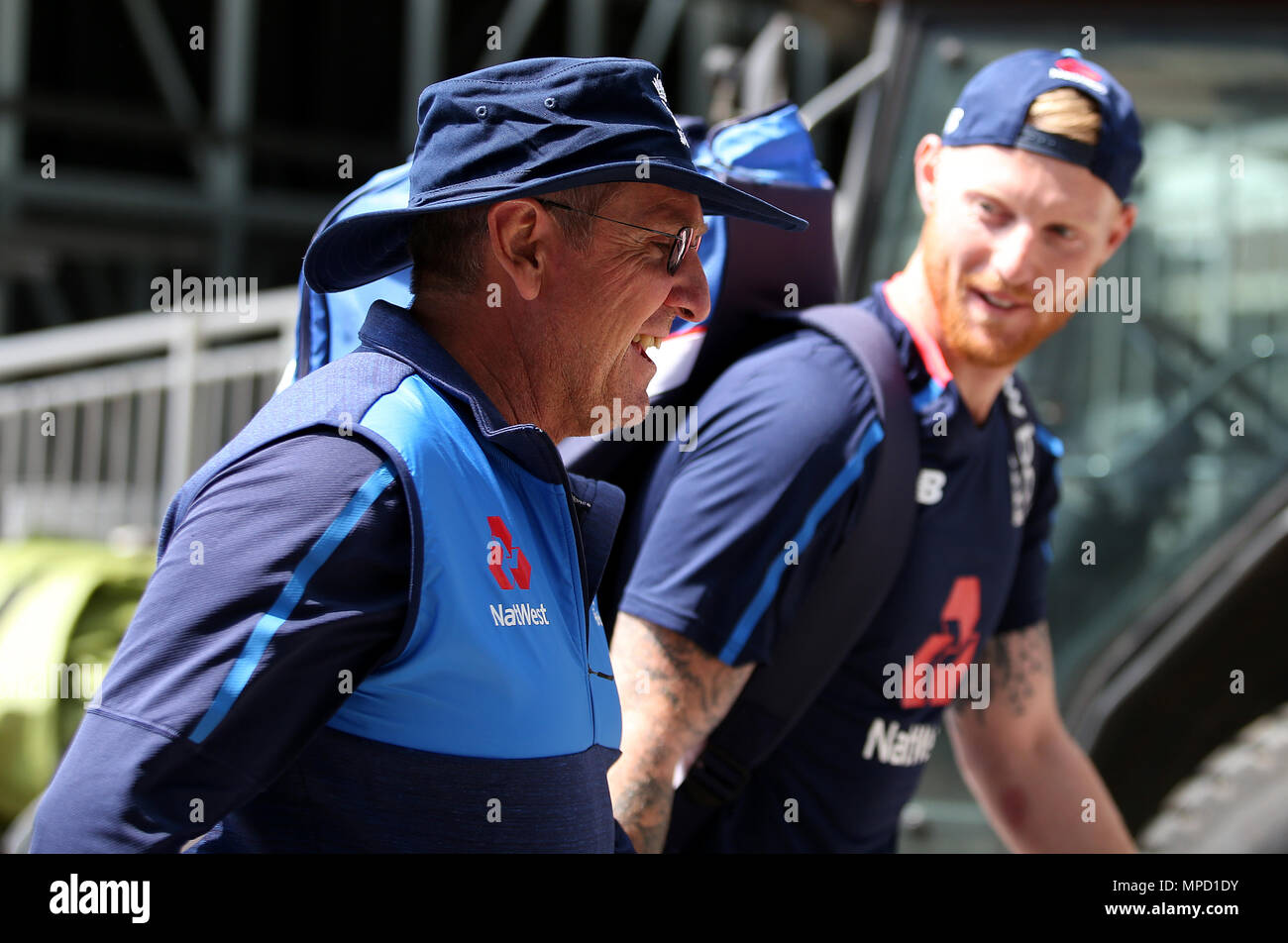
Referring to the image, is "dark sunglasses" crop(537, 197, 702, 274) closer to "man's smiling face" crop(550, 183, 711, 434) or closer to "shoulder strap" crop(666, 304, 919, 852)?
"man's smiling face" crop(550, 183, 711, 434)

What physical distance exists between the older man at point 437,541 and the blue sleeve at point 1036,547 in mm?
1042

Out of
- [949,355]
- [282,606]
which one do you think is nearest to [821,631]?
[949,355]

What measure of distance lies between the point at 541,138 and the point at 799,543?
76cm

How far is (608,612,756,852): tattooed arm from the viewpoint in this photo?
1.75m

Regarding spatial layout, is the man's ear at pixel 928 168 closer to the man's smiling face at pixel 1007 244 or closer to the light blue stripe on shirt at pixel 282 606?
the man's smiling face at pixel 1007 244

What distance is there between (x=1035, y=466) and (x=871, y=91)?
5.63 feet

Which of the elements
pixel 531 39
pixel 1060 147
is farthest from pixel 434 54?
pixel 1060 147

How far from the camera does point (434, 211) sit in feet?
4.25

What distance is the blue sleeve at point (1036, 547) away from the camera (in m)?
2.35

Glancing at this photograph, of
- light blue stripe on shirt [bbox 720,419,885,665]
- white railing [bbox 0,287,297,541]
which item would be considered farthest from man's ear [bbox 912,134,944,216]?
white railing [bbox 0,287,297,541]

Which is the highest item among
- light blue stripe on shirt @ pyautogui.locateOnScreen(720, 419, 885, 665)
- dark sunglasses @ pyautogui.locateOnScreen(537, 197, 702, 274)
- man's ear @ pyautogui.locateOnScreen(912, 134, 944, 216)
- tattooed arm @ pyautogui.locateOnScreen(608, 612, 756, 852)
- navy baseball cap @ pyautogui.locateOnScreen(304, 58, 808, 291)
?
man's ear @ pyautogui.locateOnScreen(912, 134, 944, 216)

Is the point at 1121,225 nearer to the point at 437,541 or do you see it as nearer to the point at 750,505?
the point at 750,505
